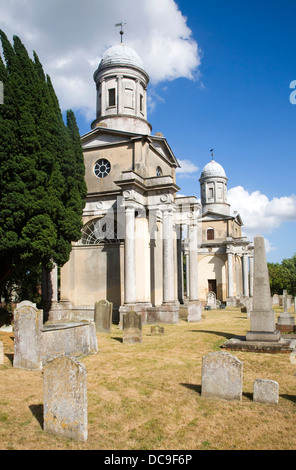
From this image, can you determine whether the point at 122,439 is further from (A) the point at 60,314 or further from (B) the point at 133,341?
(A) the point at 60,314

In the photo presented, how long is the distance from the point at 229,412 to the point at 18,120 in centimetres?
1155

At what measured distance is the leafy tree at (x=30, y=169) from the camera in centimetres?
1277

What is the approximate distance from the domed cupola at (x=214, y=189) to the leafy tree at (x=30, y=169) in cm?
3204

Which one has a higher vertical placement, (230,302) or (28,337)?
→ (28,337)

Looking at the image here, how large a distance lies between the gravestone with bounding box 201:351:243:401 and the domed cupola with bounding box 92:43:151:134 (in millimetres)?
18650

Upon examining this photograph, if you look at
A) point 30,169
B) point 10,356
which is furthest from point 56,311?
point 10,356

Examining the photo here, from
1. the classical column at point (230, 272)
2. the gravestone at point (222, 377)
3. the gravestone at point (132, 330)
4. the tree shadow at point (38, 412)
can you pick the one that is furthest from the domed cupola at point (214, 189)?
the tree shadow at point (38, 412)

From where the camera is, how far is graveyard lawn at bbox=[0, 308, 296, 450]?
4926mm

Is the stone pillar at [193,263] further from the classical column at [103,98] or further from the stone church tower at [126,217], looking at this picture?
the classical column at [103,98]

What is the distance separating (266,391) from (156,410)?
75.4 inches

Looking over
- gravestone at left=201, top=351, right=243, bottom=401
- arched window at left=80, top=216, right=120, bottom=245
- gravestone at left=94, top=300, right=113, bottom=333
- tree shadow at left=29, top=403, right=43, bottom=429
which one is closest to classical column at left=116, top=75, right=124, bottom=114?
arched window at left=80, top=216, right=120, bottom=245

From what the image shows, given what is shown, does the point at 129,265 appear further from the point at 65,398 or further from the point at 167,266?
the point at 65,398

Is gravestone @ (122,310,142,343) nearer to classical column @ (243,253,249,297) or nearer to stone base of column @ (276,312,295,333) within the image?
stone base of column @ (276,312,295,333)

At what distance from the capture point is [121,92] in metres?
23.6
